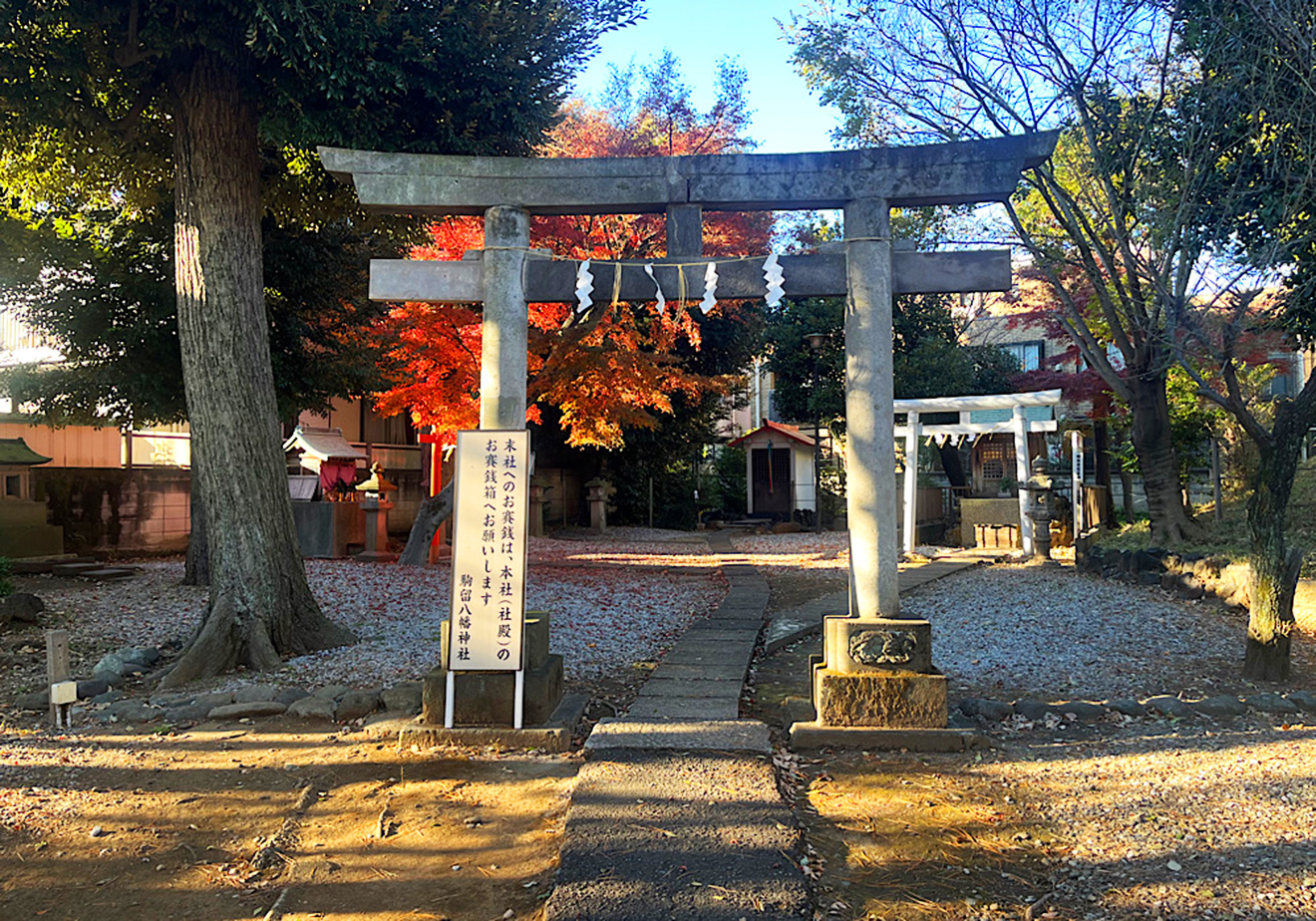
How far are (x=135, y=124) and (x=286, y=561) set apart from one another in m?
4.44

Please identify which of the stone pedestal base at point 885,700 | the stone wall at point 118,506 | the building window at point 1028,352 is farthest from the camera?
the building window at point 1028,352

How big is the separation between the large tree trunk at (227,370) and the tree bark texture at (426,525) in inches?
214

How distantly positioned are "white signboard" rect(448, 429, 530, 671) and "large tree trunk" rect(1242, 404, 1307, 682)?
5.29m

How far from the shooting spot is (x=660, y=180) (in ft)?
18.6

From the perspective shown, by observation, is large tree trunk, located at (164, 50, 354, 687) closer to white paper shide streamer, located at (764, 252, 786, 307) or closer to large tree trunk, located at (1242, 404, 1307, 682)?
white paper shide streamer, located at (764, 252, 786, 307)

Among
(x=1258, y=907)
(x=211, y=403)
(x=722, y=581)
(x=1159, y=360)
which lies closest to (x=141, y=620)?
(x=211, y=403)

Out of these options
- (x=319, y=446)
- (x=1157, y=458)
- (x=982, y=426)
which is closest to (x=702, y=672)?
(x=1157, y=458)

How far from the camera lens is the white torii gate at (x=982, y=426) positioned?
561 inches

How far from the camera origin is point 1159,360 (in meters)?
8.98

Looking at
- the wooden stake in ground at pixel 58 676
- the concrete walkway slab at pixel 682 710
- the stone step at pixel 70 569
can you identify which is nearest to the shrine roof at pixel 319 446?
the stone step at pixel 70 569

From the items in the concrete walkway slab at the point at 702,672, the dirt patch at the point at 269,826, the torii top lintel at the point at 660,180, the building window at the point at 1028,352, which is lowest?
the dirt patch at the point at 269,826

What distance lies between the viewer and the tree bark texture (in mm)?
13000

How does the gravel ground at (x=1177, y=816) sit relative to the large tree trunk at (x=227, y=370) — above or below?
below

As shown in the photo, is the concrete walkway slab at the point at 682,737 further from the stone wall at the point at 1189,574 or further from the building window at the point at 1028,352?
the building window at the point at 1028,352
